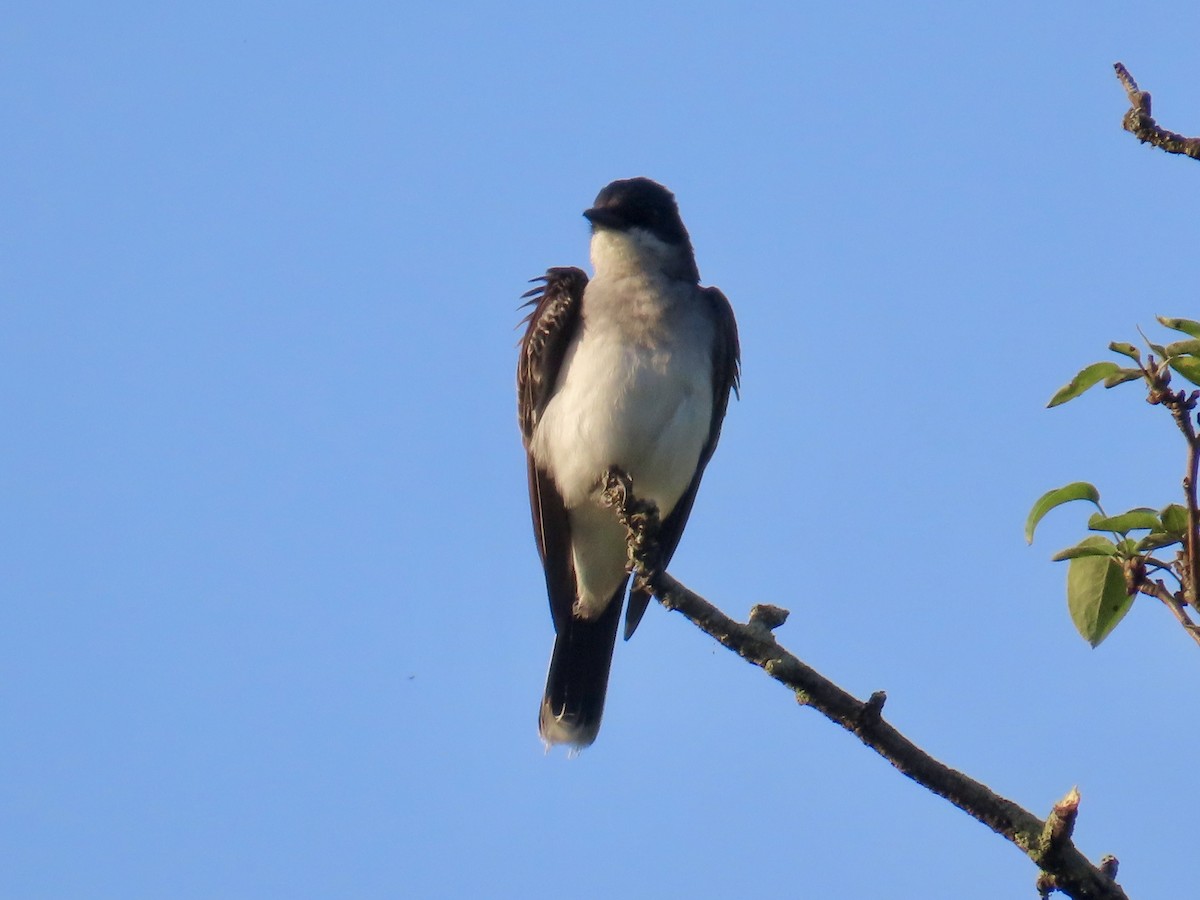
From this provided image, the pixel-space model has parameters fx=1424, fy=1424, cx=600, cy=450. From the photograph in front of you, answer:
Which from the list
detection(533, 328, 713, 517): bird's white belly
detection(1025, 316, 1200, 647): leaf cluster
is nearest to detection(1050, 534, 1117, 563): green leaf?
detection(1025, 316, 1200, 647): leaf cluster

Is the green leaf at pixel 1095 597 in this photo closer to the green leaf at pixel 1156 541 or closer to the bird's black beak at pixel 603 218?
the green leaf at pixel 1156 541

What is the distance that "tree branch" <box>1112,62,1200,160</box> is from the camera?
3145mm

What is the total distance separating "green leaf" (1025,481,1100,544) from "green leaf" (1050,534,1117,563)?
4.8 inches

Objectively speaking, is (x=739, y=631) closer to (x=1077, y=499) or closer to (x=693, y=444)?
(x=1077, y=499)

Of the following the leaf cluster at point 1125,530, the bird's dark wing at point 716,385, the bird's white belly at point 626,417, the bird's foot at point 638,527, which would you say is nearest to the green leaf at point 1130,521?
the leaf cluster at point 1125,530

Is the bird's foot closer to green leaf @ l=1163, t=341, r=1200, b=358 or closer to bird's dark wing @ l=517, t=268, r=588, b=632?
bird's dark wing @ l=517, t=268, r=588, b=632

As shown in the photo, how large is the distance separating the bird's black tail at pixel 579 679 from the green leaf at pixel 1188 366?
4.55 meters

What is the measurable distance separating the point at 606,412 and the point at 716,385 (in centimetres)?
101

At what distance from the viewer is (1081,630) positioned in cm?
362

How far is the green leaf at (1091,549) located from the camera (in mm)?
3488

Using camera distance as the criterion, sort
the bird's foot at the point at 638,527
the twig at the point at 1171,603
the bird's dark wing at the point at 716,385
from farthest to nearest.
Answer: the bird's dark wing at the point at 716,385, the bird's foot at the point at 638,527, the twig at the point at 1171,603

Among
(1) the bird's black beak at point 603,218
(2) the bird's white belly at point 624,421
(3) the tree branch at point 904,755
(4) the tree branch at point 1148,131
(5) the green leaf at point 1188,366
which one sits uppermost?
(1) the bird's black beak at point 603,218

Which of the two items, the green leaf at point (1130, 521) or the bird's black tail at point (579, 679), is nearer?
the green leaf at point (1130, 521)

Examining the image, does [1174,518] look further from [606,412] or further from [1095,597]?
[606,412]
